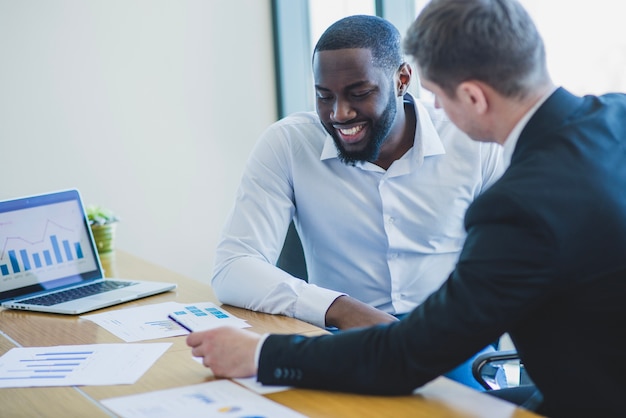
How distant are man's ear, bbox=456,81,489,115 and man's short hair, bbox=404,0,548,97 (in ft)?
0.04

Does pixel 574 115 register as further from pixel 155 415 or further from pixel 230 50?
pixel 230 50

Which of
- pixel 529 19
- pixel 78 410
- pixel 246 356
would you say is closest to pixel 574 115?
pixel 529 19

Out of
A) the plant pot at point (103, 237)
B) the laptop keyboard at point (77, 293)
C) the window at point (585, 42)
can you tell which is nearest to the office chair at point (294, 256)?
the laptop keyboard at point (77, 293)

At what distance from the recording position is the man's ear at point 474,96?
53.3 inches

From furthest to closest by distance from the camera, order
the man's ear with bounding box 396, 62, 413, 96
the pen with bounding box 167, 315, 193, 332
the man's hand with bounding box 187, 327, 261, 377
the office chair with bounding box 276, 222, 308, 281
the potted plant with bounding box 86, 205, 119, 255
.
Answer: the potted plant with bounding box 86, 205, 119, 255 → the office chair with bounding box 276, 222, 308, 281 → the man's ear with bounding box 396, 62, 413, 96 → the pen with bounding box 167, 315, 193, 332 → the man's hand with bounding box 187, 327, 261, 377

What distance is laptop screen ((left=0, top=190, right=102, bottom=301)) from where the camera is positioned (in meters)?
2.25

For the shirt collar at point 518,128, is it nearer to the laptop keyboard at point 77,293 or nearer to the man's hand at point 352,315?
the man's hand at point 352,315

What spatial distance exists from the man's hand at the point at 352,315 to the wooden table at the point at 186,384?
0.07 metres

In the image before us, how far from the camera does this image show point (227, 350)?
150cm

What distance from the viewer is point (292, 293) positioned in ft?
6.46

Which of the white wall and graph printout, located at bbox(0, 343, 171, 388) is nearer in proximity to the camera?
graph printout, located at bbox(0, 343, 171, 388)

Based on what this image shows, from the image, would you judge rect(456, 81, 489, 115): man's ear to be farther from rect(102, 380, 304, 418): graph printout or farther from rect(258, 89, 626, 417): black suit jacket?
rect(102, 380, 304, 418): graph printout

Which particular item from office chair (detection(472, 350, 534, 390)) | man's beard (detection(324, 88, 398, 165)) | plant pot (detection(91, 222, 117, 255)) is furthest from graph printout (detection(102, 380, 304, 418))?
plant pot (detection(91, 222, 117, 255))

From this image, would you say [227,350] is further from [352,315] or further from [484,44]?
[484,44]
